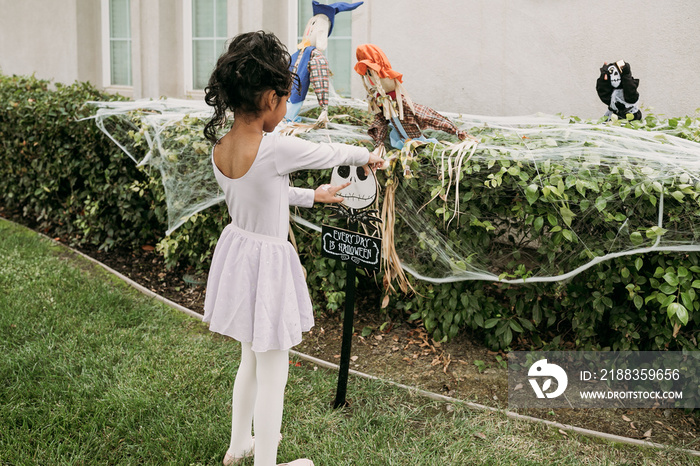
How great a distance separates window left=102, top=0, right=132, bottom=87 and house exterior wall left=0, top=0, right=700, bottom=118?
8.23 feet

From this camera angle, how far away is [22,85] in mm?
7168

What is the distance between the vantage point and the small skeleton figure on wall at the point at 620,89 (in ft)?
12.0

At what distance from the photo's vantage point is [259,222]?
7.91ft

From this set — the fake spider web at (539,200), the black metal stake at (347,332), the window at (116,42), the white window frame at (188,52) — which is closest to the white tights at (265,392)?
the black metal stake at (347,332)

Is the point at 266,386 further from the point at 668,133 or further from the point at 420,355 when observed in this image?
the point at 668,133

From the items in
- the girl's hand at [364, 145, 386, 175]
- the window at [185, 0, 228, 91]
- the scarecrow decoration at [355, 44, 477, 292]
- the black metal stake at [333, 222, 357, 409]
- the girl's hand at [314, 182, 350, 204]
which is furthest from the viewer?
the window at [185, 0, 228, 91]

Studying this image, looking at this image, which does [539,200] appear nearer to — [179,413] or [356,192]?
[356,192]

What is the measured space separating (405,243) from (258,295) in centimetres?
144

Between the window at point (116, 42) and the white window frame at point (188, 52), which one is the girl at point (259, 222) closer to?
the white window frame at point (188, 52)

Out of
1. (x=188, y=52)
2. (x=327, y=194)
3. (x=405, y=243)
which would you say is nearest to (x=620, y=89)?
(x=405, y=243)

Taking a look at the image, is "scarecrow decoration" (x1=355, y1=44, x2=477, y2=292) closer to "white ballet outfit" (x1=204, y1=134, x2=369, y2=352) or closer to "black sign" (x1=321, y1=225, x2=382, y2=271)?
"black sign" (x1=321, y1=225, x2=382, y2=271)

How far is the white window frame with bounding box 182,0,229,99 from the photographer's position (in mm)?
7656

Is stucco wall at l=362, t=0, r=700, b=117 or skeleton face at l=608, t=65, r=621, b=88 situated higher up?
stucco wall at l=362, t=0, r=700, b=117

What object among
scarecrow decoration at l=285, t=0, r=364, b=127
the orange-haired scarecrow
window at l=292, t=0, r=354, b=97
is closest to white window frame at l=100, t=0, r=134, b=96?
window at l=292, t=0, r=354, b=97
